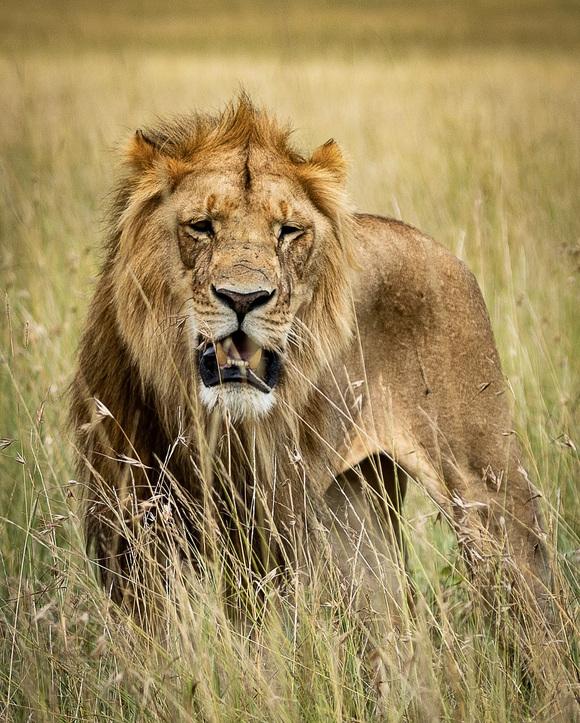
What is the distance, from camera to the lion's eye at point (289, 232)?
3.51 metres

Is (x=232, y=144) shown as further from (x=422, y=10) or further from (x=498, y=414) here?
(x=422, y=10)

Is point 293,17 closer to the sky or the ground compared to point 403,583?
closer to the sky

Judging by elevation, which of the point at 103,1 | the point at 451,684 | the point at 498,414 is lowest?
the point at 451,684

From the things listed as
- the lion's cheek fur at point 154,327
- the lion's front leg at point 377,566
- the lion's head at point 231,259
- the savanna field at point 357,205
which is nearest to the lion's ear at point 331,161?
the lion's head at point 231,259

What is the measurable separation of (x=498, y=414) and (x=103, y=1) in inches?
815

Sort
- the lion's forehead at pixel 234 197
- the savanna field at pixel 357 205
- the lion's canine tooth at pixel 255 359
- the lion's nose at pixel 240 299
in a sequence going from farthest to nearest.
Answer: the lion's forehead at pixel 234 197
the lion's canine tooth at pixel 255 359
the lion's nose at pixel 240 299
the savanna field at pixel 357 205

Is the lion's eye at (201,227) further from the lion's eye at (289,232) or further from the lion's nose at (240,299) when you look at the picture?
the lion's nose at (240,299)

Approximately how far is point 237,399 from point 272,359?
0.81 ft

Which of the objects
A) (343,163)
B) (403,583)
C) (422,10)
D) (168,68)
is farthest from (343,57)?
(403,583)

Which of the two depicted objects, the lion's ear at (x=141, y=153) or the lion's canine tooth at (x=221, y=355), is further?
the lion's ear at (x=141, y=153)

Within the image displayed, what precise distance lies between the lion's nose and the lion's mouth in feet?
0.30

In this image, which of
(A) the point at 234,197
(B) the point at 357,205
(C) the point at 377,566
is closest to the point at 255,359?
(A) the point at 234,197

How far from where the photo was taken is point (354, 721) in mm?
2797

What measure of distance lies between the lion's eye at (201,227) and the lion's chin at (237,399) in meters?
0.55
